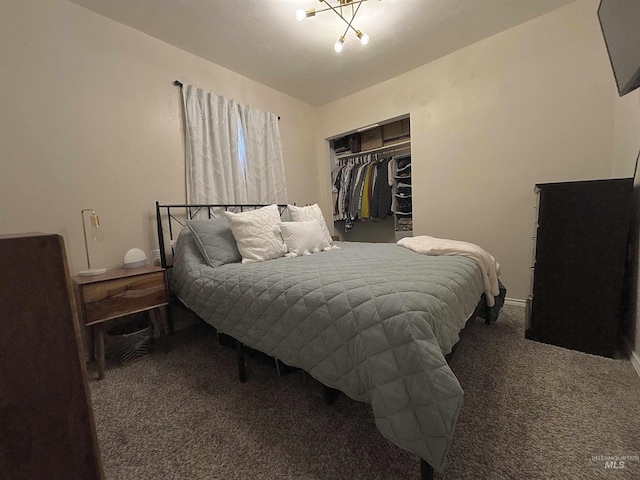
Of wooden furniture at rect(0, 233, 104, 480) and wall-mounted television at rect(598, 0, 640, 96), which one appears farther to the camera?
wall-mounted television at rect(598, 0, 640, 96)

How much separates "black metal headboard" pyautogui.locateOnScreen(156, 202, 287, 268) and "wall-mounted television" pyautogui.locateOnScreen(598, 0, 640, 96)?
2.62 meters

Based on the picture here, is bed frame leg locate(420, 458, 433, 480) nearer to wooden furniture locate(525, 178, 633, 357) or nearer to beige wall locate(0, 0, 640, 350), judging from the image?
wooden furniture locate(525, 178, 633, 357)

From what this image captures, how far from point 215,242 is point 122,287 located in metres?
0.63

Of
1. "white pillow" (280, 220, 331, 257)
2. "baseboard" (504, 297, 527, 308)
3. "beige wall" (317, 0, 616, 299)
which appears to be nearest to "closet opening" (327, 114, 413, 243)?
"beige wall" (317, 0, 616, 299)

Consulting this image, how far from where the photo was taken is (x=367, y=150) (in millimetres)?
3566

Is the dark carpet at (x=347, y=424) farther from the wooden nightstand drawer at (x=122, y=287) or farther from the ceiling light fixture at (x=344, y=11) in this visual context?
the ceiling light fixture at (x=344, y=11)

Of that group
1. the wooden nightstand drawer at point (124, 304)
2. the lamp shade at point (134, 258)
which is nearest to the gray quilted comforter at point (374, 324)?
the wooden nightstand drawer at point (124, 304)

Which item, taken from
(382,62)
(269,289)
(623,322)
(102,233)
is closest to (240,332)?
(269,289)

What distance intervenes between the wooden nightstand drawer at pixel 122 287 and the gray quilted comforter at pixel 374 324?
43 cm

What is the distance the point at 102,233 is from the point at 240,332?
4.62 ft

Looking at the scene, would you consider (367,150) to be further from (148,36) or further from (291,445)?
(291,445)

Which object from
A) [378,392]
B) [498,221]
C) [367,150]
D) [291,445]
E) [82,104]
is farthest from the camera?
[367,150]

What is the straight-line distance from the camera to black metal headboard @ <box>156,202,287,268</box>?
2.08 metres

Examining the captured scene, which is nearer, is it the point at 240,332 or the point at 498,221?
the point at 240,332
